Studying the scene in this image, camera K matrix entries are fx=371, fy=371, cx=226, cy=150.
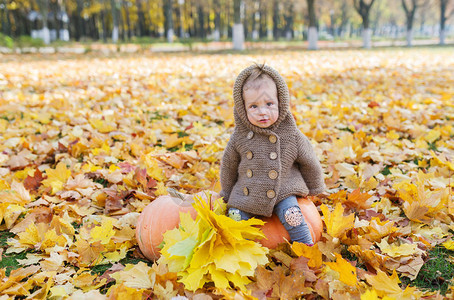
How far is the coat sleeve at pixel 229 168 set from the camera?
2.04 m

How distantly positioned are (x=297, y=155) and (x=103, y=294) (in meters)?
1.16

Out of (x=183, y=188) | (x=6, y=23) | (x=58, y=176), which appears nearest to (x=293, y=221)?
(x=183, y=188)

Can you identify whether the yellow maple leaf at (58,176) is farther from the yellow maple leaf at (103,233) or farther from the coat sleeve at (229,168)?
the coat sleeve at (229,168)

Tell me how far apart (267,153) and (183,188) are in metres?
1.05

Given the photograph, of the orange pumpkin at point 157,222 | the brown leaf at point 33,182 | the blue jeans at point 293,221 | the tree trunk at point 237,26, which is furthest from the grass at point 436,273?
the tree trunk at point 237,26

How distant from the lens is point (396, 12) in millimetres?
54375

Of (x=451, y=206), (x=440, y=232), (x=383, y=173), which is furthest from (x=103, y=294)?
(x=383, y=173)

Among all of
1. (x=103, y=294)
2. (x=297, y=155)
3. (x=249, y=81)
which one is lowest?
(x=103, y=294)

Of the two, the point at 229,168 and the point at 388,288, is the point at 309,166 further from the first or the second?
the point at 388,288

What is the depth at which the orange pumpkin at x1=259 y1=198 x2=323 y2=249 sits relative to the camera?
1.92 metres

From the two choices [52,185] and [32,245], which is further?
[52,185]

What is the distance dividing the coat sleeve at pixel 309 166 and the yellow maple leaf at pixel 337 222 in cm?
15

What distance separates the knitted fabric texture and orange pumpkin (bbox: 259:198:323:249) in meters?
0.08

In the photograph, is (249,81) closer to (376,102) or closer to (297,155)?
(297,155)
